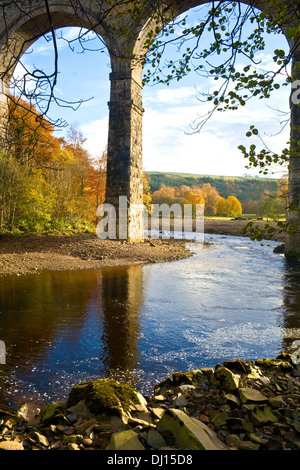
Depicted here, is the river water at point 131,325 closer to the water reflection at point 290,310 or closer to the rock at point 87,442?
the water reflection at point 290,310

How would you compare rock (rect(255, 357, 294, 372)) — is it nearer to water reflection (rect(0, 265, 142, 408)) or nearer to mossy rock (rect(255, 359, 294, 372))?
mossy rock (rect(255, 359, 294, 372))

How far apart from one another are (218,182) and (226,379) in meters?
101

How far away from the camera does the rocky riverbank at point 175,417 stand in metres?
2.21

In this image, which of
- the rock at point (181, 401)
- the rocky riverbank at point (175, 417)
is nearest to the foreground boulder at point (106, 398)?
the rocky riverbank at point (175, 417)

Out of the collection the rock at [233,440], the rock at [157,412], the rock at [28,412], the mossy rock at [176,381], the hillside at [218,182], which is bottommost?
the rock at [28,412]

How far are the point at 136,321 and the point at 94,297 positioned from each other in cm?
179

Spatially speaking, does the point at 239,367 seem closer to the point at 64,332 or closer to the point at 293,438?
the point at 293,438

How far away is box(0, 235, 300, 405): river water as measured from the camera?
3854 mm

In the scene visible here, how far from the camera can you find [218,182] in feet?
330

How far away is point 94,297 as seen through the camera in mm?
7164

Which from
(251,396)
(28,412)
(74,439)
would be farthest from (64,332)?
(251,396)

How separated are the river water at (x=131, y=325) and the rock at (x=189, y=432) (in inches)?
42.8

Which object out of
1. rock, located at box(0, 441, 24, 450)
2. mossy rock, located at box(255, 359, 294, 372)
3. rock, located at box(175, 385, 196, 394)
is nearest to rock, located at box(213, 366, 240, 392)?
rock, located at box(175, 385, 196, 394)

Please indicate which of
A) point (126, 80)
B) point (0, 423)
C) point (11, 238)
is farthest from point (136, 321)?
point (126, 80)
